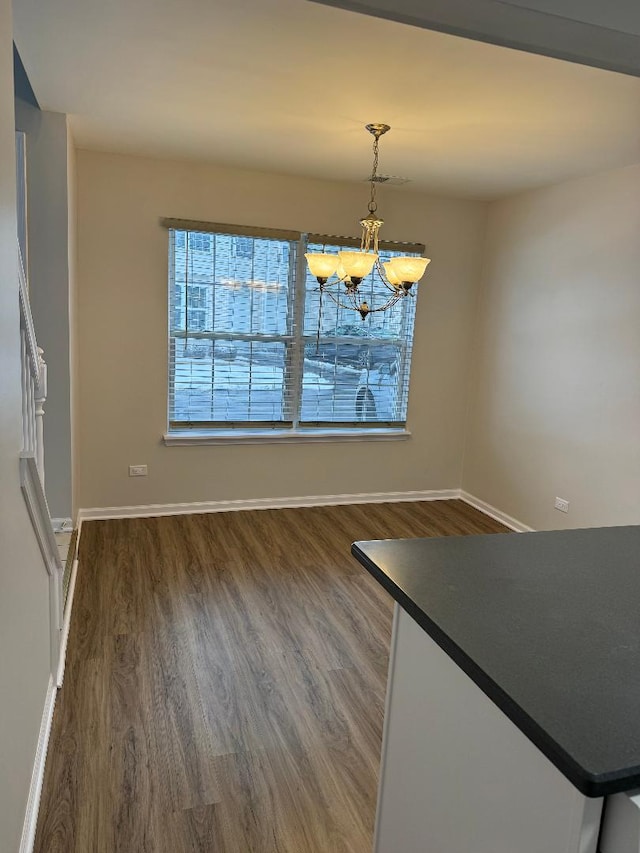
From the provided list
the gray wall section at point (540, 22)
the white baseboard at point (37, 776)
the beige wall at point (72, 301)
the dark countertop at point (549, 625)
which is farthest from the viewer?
the beige wall at point (72, 301)

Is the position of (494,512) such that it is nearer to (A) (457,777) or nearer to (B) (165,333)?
(B) (165,333)

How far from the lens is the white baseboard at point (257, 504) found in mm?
4531

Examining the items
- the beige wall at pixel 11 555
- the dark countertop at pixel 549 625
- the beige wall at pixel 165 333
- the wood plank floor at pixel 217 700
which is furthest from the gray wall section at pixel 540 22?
the beige wall at pixel 165 333

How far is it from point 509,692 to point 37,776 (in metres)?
1.71

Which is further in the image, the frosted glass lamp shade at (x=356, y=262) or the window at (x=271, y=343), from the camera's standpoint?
the window at (x=271, y=343)

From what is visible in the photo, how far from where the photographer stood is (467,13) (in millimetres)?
1400

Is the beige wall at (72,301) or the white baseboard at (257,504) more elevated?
the beige wall at (72,301)

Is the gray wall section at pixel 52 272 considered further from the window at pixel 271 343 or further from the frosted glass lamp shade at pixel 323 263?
the frosted glass lamp shade at pixel 323 263

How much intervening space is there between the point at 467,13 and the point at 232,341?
11.2 feet

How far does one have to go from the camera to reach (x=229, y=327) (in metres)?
4.62

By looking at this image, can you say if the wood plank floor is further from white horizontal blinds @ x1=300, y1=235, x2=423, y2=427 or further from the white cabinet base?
white horizontal blinds @ x1=300, y1=235, x2=423, y2=427

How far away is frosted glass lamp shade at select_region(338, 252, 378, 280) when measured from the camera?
302 cm

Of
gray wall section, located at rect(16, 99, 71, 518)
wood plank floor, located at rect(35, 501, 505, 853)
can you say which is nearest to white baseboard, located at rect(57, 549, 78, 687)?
wood plank floor, located at rect(35, 501, 505, 853)

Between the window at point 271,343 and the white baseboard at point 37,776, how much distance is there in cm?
253
